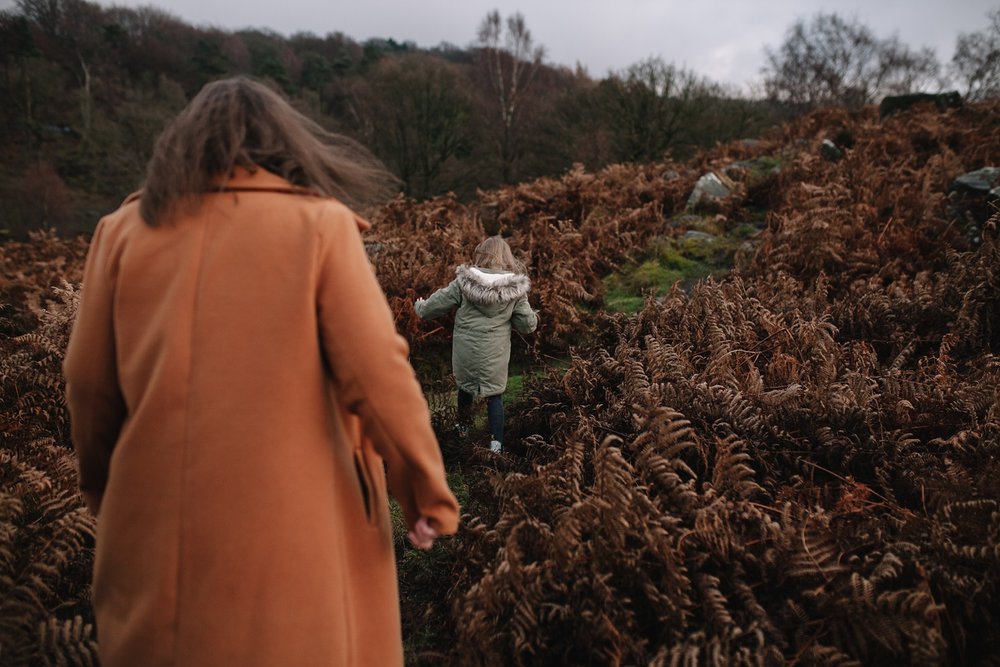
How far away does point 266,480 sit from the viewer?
4.38ft

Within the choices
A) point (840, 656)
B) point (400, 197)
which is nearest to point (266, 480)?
point (840, 656)

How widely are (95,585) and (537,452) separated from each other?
3021mm

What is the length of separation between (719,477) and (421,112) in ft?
82.1

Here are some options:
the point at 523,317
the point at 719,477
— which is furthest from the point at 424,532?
the point at 523,317

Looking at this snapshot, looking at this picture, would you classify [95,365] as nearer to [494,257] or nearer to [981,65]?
[494,257]

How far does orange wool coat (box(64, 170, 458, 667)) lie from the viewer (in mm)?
1305

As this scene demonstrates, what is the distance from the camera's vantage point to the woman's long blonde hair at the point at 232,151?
4.47 ft

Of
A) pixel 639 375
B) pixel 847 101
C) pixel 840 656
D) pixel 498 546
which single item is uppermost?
pixel 847 101

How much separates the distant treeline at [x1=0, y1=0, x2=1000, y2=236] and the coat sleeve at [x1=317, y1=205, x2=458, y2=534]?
1666 cm

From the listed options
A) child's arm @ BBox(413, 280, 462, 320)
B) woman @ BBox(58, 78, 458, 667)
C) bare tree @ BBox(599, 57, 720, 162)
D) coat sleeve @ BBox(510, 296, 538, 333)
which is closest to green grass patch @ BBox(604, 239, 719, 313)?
coat sleeve @ BBox(510, 296, 538, 333)

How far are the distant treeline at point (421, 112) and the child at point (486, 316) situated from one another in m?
13.8

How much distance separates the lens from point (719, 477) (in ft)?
9.84

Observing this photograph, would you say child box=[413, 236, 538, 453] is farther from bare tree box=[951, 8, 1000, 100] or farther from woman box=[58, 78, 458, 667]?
bare tree box=[951, 8, 1000, 100]

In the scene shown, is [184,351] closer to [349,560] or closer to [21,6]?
[349,560]
